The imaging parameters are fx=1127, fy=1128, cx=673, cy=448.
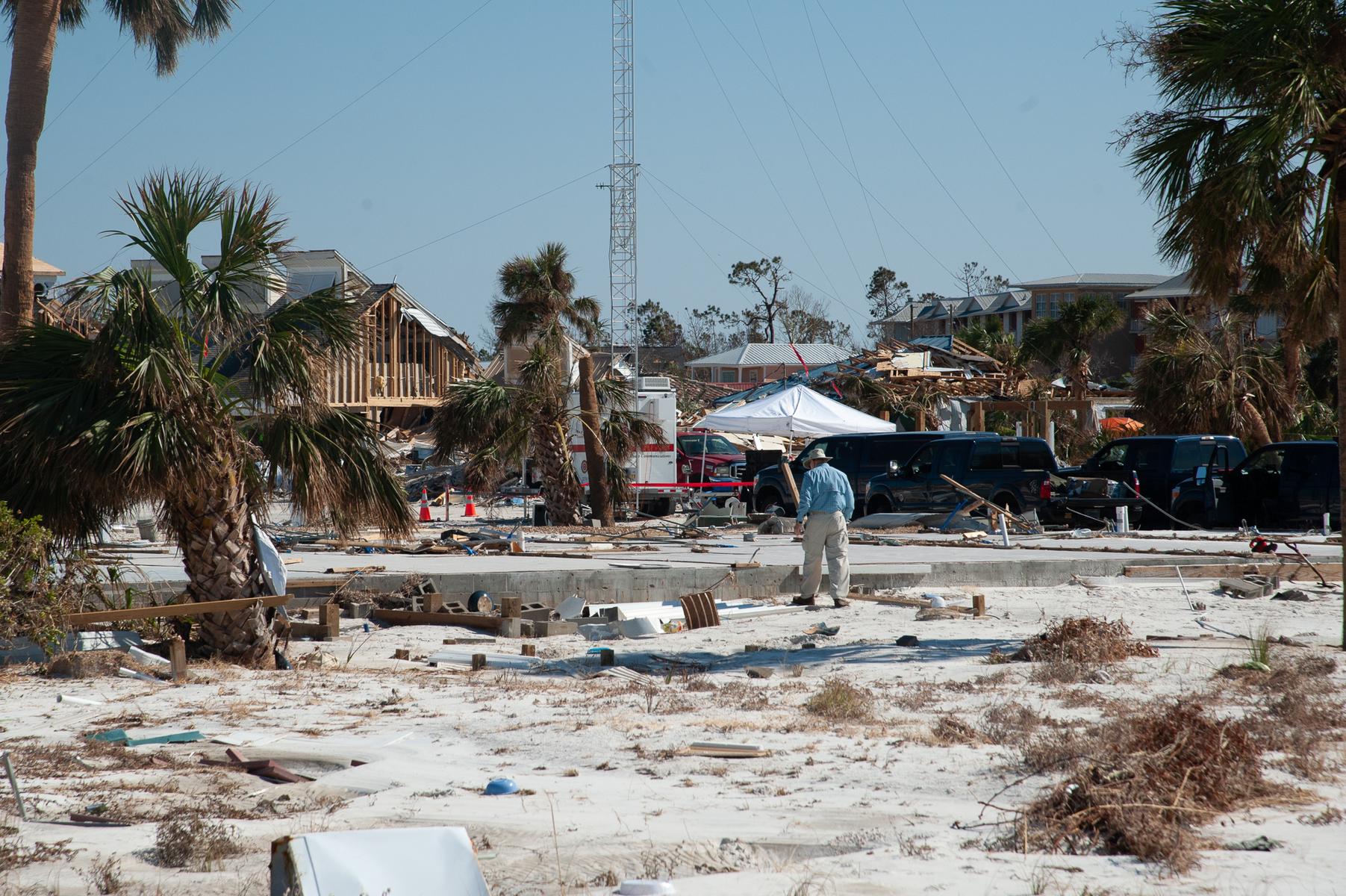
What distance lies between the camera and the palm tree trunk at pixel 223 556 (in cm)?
845

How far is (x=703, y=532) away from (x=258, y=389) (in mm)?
11900

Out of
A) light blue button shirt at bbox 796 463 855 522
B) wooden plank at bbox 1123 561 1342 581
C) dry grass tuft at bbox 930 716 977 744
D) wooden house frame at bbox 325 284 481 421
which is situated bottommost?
dry grass tuft at bbox 930 716 977 744

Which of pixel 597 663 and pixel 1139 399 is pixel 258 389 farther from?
pixel 1139 399

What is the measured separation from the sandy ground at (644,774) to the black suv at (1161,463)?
12312 millimetres

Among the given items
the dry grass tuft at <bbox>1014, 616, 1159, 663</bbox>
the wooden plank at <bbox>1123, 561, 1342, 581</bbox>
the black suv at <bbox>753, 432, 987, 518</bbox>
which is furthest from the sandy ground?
the black suv at <bbox>753, 432, 987, 518</bbox>

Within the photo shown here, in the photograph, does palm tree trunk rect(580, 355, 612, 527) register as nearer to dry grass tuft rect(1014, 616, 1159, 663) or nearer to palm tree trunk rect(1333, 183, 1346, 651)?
dry grass tuft rect(1014, 616, 1159, 663)

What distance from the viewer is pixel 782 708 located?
7.02 metres

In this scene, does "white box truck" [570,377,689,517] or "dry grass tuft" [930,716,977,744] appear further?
"white box truck" [570,377,689,517]

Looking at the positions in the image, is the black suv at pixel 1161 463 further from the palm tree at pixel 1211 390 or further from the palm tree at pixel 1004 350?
the palm tree at pixel 1004 350

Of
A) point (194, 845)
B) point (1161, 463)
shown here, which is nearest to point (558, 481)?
point (1161, 463)

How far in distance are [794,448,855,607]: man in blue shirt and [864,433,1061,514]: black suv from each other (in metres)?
8.96

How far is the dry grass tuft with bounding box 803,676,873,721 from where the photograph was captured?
6.63m

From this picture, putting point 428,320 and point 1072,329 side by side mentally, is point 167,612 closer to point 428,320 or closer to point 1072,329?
point 428,320

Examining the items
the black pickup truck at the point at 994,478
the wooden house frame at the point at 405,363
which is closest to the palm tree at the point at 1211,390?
the black pickup truck at the point at 994,478
